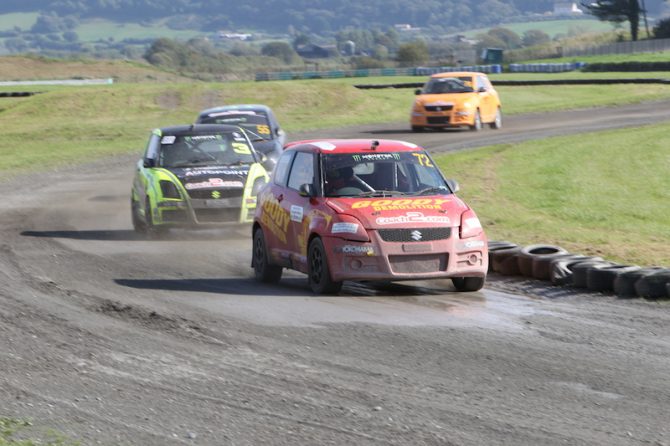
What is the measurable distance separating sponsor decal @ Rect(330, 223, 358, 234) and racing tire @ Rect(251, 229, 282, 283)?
148cm

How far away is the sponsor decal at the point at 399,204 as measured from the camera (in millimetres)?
11766

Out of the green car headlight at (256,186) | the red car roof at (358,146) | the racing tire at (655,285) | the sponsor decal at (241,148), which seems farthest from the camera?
the sponsor decal at (241,148)

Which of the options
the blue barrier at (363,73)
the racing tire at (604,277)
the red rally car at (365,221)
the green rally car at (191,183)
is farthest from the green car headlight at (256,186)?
the blue barrier at (363,73)

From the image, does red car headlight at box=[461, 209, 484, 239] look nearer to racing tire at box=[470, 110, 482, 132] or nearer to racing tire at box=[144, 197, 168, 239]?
racing tire at box=[144, 197, 168, 239]

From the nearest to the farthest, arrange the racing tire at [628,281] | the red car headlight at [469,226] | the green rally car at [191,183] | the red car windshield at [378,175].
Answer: the racing tire at [628,281], the red car headlight at [469,226], the red car windshield at [378,175], the green rally car at [191,183]

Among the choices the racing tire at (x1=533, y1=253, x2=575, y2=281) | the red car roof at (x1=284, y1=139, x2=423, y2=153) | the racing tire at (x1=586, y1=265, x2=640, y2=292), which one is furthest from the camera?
the red car roof at (x1=284, y1=139, x2=423, y2=153)

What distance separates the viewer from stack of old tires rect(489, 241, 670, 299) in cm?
1120

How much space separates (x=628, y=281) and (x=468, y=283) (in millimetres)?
1519

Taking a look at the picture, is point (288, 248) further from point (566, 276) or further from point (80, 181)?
point (80, 181)

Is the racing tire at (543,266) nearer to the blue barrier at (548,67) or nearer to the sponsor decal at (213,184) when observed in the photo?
the sponsor decal at (213,184)

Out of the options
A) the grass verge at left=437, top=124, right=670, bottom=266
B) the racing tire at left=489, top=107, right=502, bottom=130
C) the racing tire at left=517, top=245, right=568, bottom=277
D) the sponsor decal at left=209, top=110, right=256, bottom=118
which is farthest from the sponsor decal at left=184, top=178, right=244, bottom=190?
the racing tire at left=489, top=107, right=502, bottom=130

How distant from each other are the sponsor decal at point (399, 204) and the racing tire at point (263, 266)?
1518 mm

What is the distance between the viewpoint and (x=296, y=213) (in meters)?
12.4

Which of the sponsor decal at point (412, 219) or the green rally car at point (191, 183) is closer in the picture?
the sponsor decal at point (412, 219)
